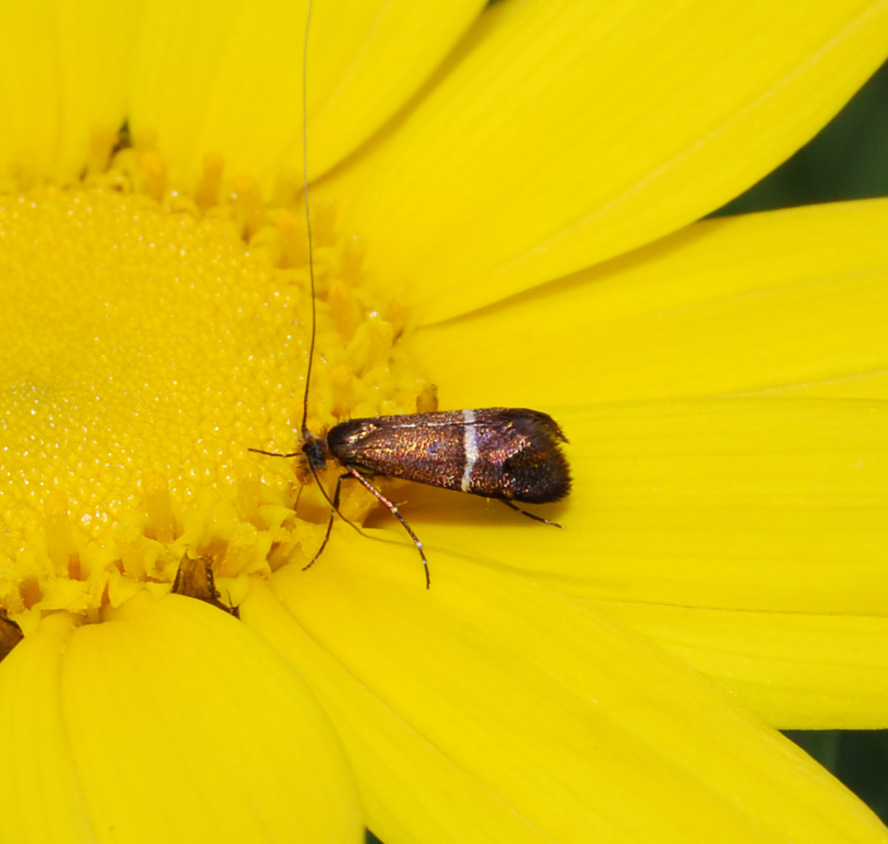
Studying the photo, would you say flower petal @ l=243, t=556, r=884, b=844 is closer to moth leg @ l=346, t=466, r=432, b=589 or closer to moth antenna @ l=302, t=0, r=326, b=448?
moth leg @ l=346, t=466, r=432, b=589

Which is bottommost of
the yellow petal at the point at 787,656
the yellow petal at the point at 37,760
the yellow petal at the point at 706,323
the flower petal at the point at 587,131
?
the yellow petal at the point at 37,760

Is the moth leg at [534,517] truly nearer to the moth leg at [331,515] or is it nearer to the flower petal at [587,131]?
the moth leg at [331,515]

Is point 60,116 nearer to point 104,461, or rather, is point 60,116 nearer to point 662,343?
point 104,461

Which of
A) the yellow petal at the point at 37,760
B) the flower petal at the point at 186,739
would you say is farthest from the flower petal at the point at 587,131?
the yellow petal at the point at 37,760

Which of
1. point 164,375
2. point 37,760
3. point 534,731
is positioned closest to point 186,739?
point 37,760

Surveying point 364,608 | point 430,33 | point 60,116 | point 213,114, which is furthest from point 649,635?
point 60,116

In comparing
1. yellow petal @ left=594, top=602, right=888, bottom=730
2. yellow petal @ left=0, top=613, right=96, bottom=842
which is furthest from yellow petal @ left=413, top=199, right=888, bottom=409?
yellow petal @ left=0, top=613, right=96, bottom=842

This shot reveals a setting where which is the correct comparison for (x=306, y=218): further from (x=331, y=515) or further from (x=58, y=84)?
(x=331, y=515)
